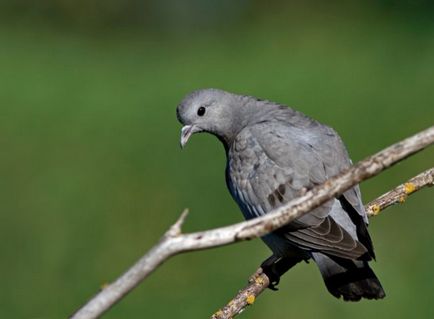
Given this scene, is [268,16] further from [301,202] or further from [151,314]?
[301,202]

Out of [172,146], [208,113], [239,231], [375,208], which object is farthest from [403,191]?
[172,146]

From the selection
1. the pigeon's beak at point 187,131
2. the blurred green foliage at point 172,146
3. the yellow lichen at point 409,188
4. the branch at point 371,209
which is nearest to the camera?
the branch at point 371,209

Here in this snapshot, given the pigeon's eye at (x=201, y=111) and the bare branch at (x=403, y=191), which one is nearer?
the bare branch at (x=403, y=191)

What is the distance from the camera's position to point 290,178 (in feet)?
19.4

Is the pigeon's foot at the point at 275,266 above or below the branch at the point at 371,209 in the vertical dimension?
above

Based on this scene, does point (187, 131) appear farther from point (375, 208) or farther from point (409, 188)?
point (409, 188)

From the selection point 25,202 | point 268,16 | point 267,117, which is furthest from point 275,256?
point 268,16

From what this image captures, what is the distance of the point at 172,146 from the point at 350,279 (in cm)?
471

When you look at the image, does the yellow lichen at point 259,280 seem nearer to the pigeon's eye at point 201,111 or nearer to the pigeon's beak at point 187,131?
the pigeon's beak at point 187,131

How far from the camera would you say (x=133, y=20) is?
48.4 ft

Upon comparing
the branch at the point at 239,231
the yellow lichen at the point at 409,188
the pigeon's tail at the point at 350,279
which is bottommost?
the branch at the point at 239,231

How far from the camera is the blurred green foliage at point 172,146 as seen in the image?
864 centimetres

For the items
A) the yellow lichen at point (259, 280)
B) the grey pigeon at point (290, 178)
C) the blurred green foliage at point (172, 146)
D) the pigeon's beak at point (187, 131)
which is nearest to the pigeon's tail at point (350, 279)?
the grey pigeon at point (290, 178)

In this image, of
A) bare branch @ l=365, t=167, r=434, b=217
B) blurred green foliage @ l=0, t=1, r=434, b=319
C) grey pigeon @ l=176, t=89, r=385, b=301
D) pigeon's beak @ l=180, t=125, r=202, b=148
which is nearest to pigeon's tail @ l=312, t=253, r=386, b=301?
grey pigeon @ l=176, t=89, r=385, b=301
